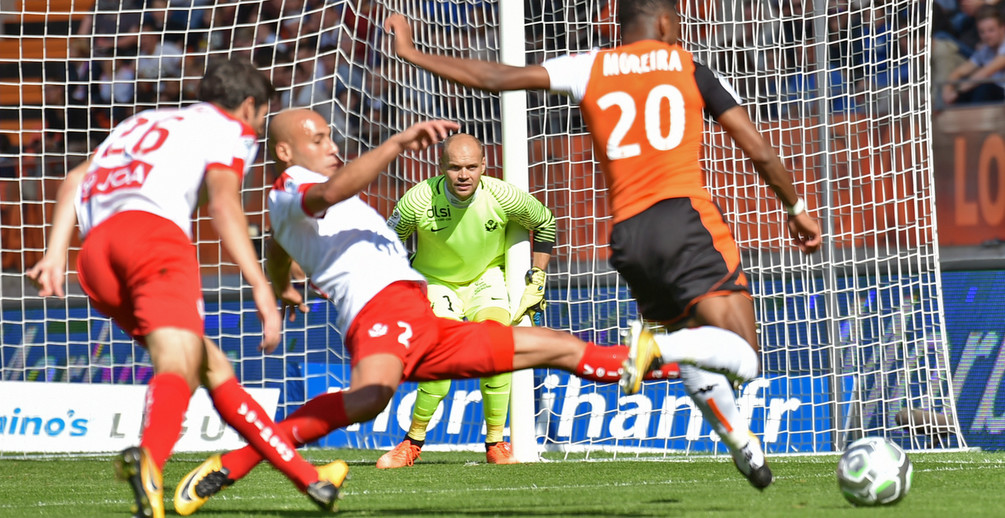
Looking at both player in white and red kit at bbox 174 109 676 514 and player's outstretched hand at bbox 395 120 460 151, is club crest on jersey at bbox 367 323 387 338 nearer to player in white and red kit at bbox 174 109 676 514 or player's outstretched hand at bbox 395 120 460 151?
player in white and red kit at bbox 174 109 676 514

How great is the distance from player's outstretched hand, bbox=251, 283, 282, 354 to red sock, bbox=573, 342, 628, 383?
1083 millimetres

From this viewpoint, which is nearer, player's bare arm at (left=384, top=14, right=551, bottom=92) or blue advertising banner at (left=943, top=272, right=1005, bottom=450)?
player's bare arm at (left=384, top=14, right=551, bottom=92)

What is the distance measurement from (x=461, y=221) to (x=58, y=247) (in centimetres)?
356

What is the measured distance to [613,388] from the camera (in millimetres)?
8617

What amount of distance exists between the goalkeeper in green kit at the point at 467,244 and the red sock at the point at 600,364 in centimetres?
282

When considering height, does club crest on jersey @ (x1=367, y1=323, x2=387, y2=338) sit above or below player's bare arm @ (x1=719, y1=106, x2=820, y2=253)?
below

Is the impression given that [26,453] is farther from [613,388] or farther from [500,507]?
[500,507]

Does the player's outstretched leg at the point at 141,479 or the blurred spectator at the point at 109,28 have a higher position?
the blurred spectator at the point at 109,28

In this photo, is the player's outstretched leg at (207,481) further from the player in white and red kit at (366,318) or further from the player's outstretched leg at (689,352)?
the player's outstretched leg at (689,352)

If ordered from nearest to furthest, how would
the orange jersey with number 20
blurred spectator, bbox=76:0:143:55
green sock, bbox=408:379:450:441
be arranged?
1. the orange jersey with number 20
2. green sock, bbox=408:379:450:441
3. blurred spectator, bbox=76:0:143:55

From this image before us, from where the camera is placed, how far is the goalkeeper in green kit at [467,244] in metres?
7.10

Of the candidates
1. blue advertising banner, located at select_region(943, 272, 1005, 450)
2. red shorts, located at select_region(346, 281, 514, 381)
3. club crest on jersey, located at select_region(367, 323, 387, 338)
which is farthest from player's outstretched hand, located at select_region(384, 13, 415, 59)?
blue advertising banner, located at select_region(943, 272, 1005, 450)

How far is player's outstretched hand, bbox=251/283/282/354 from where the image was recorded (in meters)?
3.62

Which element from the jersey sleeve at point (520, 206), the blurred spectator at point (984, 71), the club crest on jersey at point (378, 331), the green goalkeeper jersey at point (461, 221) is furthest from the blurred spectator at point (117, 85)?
the blurred spectator at point (984, 71)
